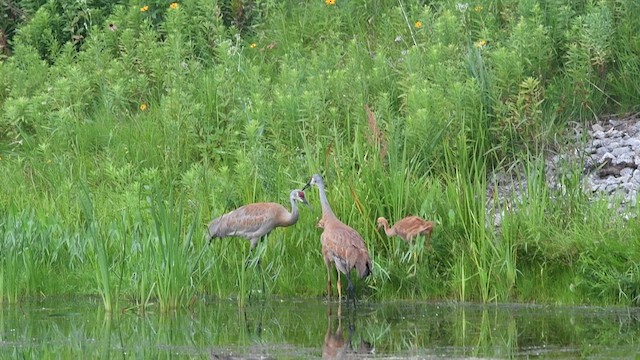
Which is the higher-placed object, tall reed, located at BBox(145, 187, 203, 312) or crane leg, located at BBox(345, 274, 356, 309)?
tall reed, located at BBox(145, 187, 203, 312)

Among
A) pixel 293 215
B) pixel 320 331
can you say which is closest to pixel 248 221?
pixel 293 215

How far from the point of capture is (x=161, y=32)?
1631 cm

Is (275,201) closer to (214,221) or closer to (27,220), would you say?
(214,221)

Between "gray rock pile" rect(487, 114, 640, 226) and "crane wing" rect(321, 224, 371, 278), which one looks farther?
"gray rock pile" rect(487, 114, 640, 226)

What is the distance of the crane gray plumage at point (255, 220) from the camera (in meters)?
11.1

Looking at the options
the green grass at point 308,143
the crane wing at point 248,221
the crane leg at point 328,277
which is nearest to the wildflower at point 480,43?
the green grass at point 308,143

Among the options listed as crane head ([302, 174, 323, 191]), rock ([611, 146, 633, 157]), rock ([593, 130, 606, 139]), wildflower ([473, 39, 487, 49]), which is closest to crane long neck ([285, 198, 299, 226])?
crane head ([302, 174, 323, 191])

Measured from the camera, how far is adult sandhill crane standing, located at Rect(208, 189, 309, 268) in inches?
435

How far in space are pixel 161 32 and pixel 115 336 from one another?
7.43m

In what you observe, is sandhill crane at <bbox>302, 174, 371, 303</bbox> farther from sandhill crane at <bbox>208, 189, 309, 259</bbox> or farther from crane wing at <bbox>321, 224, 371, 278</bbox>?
sandhill crane at <bbox>208, 189, 309, 259</bbox>

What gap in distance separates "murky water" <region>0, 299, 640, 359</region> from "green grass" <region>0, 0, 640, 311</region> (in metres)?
0.29

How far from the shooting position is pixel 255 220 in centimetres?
1108

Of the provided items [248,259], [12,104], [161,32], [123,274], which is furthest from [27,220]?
[161,32]

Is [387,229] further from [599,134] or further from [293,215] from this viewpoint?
[599,134]
